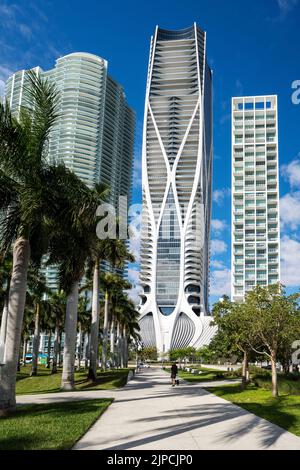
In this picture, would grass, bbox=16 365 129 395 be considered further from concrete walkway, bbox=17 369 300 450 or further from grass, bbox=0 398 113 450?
concrete walkway, bbox=17 369 300 450

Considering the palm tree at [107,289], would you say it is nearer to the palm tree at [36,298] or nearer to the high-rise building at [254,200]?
the palm tree at [36,298]

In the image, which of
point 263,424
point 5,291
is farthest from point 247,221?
point 263,424

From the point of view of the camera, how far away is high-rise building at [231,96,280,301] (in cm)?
12569

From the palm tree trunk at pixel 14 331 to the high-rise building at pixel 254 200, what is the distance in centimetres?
10522

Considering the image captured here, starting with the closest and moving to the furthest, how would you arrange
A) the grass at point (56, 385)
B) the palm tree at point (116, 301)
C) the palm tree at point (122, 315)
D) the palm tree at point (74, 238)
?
the palm tree at point (74, 238) < the grass at point (56, 385) < the palm tree at point (116, 301) < the palm tree at point (122, 315)

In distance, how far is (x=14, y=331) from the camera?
706 inches

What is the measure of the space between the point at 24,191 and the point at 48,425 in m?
8.67

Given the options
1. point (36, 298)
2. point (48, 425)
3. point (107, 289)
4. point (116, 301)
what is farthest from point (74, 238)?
point (116, 301)

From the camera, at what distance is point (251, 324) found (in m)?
30.5

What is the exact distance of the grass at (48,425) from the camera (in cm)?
1116

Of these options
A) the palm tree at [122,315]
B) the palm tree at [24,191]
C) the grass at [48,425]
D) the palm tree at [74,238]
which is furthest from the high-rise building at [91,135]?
the grass at [48,425]

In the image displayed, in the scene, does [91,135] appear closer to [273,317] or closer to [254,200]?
[254,200]

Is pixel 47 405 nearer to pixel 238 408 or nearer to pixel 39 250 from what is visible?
pixel 39 250
